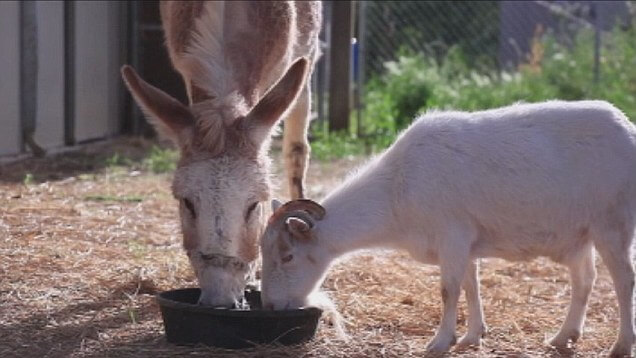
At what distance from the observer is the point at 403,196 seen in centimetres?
510

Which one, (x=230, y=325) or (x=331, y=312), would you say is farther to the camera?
(x=331, y=312)

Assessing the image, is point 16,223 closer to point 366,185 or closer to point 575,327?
point 366,185

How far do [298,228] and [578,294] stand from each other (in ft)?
4.29

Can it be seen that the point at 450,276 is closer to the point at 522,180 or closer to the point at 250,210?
the point at 522,180

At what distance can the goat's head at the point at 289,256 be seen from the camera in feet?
16.7

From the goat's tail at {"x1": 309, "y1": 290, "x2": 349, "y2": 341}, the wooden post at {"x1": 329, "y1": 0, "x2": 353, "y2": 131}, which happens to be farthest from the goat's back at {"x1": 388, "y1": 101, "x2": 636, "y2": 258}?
the wooden post at {"x1": 329, "y1": 0, "x2": 353, "y2": 131}

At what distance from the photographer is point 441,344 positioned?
497 cm

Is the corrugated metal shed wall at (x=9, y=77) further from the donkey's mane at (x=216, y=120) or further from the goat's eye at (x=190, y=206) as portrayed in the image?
the goat's eye at (x=190, y=206)

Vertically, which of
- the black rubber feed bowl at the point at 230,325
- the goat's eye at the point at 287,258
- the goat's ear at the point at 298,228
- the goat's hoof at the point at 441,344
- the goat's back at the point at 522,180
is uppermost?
the goat's back at the point at 522,180

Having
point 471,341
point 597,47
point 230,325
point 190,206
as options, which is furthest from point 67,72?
point 471,341

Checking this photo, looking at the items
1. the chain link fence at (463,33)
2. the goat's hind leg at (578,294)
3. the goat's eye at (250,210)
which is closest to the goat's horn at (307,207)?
the goat's eye at (250,210)

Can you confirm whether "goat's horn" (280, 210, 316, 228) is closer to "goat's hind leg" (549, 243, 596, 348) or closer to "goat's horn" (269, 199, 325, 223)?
"goat's horn" (269, 199, 325, 223)

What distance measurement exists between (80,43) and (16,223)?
509 cm

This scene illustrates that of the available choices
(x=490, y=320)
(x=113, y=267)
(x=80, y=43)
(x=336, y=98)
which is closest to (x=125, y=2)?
(x=80, y=43)
